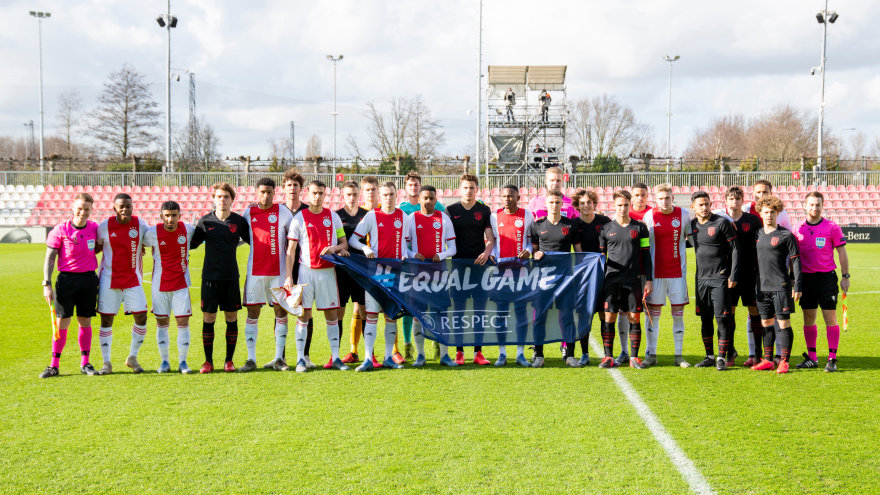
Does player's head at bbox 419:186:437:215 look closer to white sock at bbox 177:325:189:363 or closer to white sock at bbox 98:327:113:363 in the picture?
white sock at bbox 177:325:189:363

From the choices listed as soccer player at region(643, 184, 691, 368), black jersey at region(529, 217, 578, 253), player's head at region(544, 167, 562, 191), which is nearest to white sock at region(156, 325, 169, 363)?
black jersey at region(529, 217, 578, 253)

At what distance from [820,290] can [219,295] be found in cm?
609

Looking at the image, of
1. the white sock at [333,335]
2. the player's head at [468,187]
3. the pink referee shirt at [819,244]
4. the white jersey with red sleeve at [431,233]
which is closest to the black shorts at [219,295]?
the white sock at [333,335]

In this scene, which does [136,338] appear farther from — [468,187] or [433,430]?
[468,187]

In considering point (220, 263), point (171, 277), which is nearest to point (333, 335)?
point (220, 263)

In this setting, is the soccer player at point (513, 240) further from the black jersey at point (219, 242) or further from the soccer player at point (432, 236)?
the black jersey at point (219, 242)

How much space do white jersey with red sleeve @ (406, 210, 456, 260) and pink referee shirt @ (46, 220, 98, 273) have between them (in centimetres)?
322

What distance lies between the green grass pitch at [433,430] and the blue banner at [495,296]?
421mm

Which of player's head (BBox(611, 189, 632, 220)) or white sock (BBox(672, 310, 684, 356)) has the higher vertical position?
player's head (BBox(611, 189, 632, 220))

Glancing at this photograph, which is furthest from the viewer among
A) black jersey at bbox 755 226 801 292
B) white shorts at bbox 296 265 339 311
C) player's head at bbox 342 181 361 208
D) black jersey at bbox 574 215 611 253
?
player's head at bbox 342 181 361 208

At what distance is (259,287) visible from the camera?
6.82 m

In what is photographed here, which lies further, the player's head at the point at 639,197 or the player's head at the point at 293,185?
the player's head at the point at 639,197

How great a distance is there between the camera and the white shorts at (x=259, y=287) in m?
6.80

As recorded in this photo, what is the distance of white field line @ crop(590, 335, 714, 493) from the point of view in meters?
3.93
